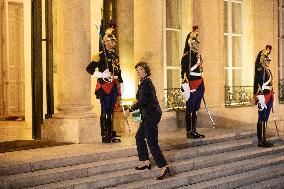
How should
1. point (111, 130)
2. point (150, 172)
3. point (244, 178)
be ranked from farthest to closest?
point (111, 130), point (244, 178), point (150, 172)

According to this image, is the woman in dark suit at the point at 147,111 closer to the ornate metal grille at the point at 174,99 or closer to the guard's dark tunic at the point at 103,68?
the guard's dark tunic at the point at 103,68

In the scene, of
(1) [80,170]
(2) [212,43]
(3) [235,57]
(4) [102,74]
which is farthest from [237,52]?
(1) [80,170]

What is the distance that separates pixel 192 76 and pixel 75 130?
8.35 ft

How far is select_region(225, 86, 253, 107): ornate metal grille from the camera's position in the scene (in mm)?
15484

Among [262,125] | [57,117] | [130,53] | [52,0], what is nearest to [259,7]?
[130,53]

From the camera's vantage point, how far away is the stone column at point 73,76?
11.0 metres

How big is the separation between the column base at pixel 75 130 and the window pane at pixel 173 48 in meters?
3.86

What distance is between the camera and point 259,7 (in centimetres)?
1630

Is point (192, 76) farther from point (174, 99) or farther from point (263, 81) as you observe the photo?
point (174, 99)

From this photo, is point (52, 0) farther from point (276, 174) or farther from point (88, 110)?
point (276, 174)

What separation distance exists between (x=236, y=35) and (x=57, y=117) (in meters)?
6.67

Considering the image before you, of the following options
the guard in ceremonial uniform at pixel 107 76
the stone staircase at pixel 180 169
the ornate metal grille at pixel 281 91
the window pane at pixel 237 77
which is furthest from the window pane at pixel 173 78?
the ornate metal grille at pixel 281 91

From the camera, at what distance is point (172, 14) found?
14523 mm

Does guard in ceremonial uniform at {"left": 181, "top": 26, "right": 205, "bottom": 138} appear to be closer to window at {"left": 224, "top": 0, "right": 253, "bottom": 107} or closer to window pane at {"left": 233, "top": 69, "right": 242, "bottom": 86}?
window at {"left": 224, "top": 0, "right": 253, "bottom": 107}
